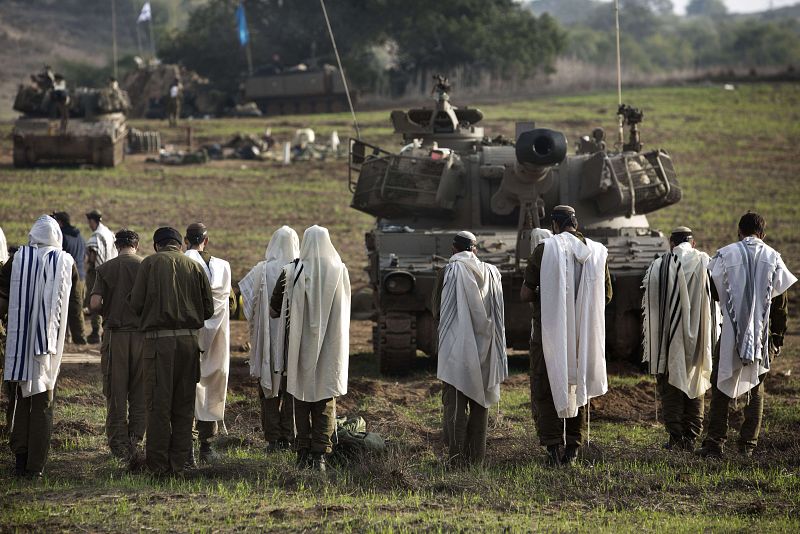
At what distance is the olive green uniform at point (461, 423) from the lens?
8891mm

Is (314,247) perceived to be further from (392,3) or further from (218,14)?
(218,14)

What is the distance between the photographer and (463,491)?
7.93m

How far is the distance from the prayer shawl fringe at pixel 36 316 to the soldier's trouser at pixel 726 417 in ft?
14.7

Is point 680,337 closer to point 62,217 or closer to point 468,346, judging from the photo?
point 468,346

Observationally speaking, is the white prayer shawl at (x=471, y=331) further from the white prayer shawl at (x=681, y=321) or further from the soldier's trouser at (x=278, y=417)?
the white prayer shawl at (x=681, y=321)

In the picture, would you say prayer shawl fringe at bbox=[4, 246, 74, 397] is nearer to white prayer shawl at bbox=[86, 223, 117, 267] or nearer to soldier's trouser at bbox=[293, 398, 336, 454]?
soldier's trouser at bbox=[293, 398, 336, 454]

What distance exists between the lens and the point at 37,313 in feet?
28.4

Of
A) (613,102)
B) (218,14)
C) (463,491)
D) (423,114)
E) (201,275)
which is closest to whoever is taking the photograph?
(463,491)

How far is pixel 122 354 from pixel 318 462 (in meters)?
1.63

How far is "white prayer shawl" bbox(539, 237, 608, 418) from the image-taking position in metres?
8.76

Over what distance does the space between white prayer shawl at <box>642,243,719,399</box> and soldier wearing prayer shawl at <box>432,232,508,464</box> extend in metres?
1.51

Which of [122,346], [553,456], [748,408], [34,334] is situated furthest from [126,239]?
[748,408]

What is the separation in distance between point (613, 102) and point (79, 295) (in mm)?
29848

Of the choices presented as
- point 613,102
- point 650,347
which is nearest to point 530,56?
point 613,102
